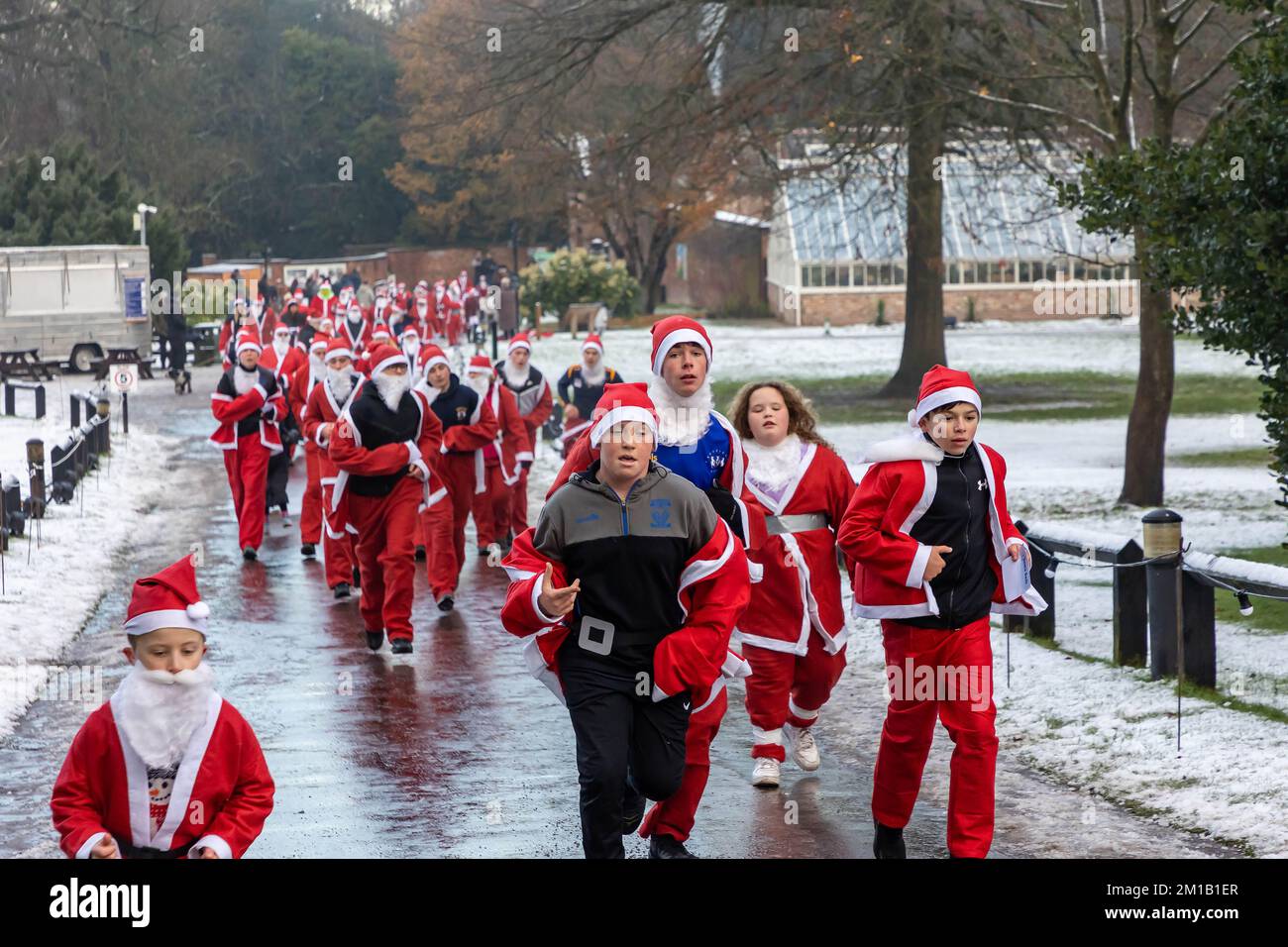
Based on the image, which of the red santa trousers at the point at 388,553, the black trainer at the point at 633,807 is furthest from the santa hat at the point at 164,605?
the red santa trousers at the point at 388,553

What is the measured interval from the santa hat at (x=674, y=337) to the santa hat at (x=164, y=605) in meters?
2.73

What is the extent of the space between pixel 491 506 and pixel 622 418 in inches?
378

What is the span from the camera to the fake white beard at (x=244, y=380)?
1580 cm

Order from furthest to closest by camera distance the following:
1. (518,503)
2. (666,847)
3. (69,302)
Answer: (69,302) → (518,503) → (666,847)

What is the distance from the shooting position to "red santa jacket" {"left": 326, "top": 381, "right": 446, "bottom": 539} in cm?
1127

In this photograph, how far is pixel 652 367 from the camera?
765 centimetres

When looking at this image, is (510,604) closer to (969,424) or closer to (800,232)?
(969,424)

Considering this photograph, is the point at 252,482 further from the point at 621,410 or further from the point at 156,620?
the point at 156,620

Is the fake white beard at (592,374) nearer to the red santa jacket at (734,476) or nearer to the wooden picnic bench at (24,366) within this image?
the red santa jacket at (734,476)

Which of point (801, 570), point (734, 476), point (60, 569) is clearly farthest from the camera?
point (60, 569)

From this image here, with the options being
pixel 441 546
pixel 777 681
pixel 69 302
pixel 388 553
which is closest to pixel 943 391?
pixel 777 681

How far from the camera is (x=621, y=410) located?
6.25 meters
